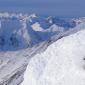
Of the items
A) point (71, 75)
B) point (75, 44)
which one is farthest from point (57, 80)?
point (75, 44)

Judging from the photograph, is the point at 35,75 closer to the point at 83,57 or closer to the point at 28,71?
the point at 28,71

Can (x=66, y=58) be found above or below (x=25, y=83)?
above

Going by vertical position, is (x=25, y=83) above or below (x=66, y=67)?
below

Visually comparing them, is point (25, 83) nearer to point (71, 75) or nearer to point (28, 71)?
point (28, 71)

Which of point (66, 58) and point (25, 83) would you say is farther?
point (25, 83)

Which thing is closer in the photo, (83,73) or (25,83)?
(83,73)

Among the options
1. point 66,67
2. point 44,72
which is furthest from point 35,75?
point 66,67
